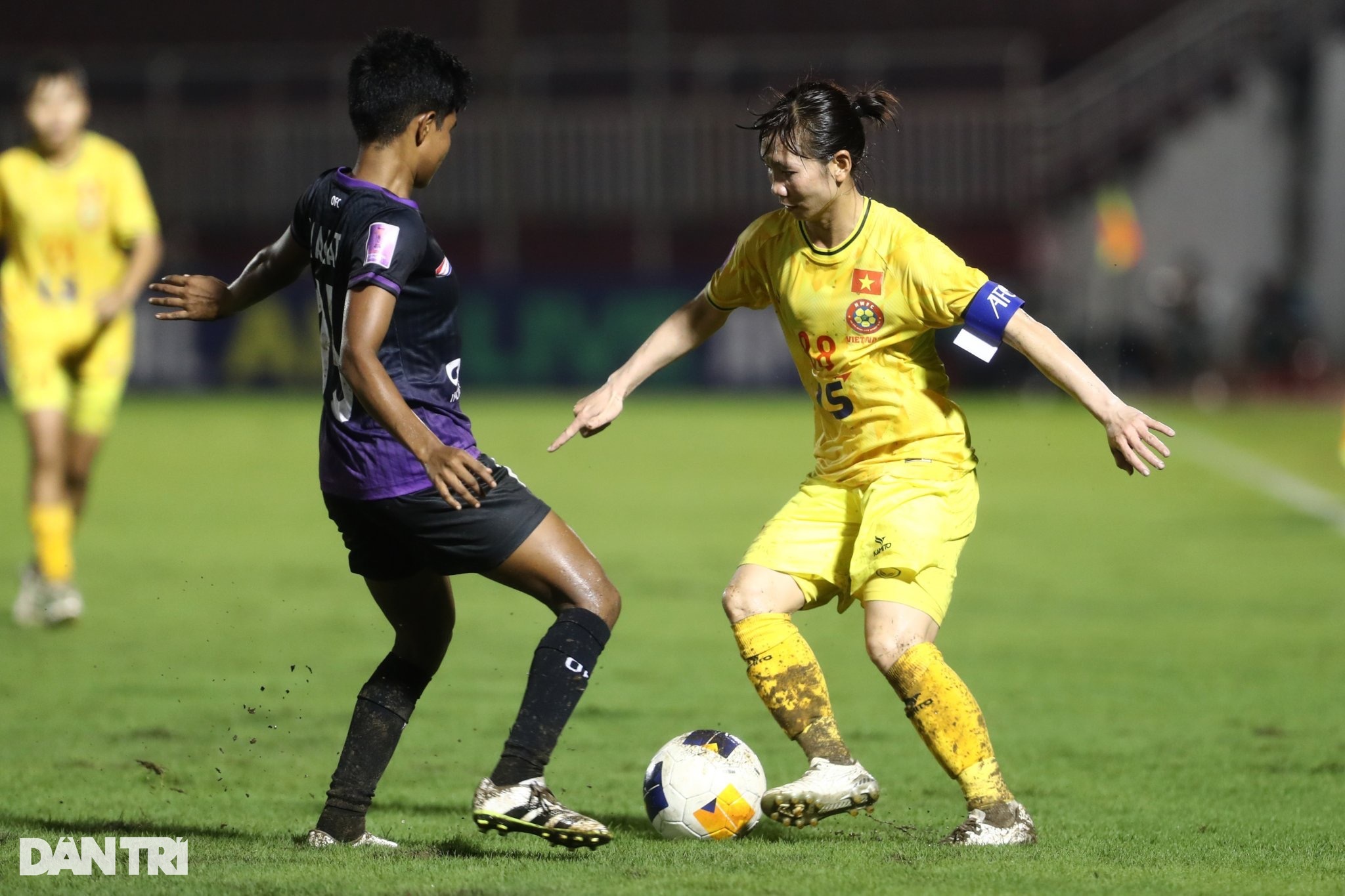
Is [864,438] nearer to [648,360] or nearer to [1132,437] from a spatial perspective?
[648,360]

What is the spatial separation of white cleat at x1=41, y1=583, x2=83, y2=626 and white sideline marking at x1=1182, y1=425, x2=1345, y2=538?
27.1 feet

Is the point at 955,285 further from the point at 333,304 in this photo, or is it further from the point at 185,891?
the point at 185,891

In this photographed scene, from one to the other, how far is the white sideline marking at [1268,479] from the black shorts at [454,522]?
930 centimetres

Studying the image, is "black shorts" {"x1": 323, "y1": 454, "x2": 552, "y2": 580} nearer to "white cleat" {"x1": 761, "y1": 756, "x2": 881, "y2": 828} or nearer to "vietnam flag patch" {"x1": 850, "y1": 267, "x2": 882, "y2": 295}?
"white cleat" {"x1": 761, "y1": 756, "x2": 881, "y2": 828}

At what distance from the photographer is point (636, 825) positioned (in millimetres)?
5043

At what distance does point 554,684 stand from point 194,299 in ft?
4.88

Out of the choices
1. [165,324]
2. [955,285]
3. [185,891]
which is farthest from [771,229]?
[165,324]

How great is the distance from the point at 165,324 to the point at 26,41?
36.7 feet

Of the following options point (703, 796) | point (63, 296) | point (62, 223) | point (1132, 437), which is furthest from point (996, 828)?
point (62, 223)

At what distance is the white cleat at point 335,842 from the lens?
15.1 ft

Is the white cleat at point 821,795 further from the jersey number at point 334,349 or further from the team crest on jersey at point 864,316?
the jersey number at point 334,349

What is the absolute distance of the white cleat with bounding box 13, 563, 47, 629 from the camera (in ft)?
28.0

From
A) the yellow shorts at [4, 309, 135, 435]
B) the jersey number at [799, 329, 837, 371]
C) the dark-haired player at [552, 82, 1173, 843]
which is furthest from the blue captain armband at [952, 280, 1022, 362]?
the yellow shorts at [4, 309, 135, 435]

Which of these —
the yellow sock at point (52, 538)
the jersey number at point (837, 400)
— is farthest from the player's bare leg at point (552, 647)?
the yellow sock at point (52, 538)
